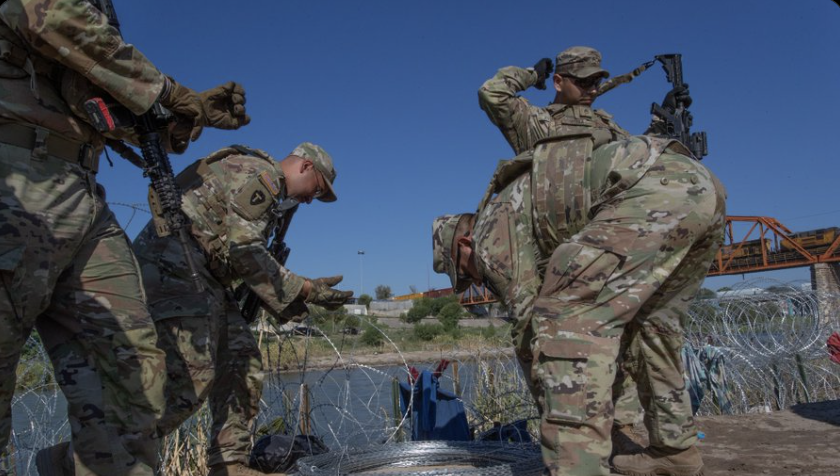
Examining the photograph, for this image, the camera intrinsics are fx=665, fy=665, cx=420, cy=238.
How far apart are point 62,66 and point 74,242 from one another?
2.23 feet

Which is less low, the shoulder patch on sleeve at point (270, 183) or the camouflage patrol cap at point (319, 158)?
the camouflage patrol cap at point (319, 158)

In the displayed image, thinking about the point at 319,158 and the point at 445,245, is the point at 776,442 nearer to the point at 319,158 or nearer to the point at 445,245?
the point at 445,245

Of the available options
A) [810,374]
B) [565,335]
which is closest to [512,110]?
→ [565,335]

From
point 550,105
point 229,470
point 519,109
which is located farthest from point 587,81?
point 229,470

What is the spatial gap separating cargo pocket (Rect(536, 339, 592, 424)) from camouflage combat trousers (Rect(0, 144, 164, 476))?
1.47 meters

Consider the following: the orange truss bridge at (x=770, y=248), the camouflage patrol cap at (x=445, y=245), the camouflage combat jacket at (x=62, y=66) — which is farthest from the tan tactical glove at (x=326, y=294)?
the orange truss bridge at (x=770, y=248)

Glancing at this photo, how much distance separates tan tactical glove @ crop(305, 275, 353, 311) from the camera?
3769 millimetres

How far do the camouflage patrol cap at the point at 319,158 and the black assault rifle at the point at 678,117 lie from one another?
3124 millimetres

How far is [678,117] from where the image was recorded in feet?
19.3

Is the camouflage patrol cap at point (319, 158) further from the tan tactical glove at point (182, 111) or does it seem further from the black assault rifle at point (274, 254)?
the tan tactical glove at point (182, 111)

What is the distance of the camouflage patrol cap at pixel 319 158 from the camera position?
156 inches

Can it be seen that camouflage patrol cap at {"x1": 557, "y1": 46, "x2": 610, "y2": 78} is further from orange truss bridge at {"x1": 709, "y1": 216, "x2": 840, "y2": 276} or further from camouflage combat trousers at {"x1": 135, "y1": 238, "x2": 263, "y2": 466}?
orange truss bridge at {"x1": 709, "y1": 216, "x2": 840, "y2": 276}

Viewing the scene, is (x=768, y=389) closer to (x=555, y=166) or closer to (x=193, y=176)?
(x=555, y=166)

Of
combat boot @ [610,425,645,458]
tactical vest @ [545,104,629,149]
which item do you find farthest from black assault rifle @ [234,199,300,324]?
combat boot @ [610,425,645,458]
